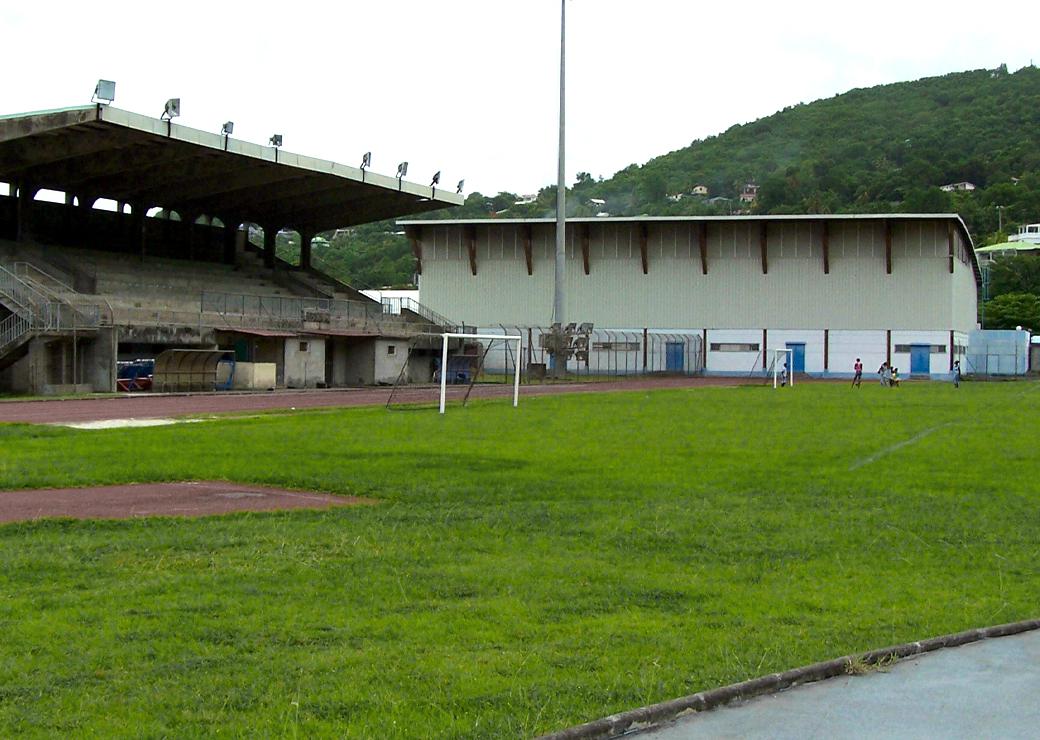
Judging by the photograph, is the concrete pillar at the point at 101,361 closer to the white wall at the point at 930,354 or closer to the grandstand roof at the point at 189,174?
the grandstand roof at the point at 189,174

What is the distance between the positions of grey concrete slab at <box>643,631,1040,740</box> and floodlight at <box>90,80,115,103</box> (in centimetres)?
4323

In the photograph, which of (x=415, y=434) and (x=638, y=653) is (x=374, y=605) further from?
(x=415, y=434)

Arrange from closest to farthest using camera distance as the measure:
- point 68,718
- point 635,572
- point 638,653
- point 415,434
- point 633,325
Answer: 1. point 68,718
2. point 638,653
3. point 635,572
4. point 415,434
5. point 633,325

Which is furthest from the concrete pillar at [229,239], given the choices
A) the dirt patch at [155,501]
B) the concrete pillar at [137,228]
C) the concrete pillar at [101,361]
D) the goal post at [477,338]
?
the dirt patch at [155,501]

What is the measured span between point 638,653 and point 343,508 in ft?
22.6

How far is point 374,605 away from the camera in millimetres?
8586

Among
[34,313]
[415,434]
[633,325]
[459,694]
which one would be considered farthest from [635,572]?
→ [633,325]

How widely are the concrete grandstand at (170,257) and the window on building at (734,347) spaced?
19603mm

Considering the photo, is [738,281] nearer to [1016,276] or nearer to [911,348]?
[911,348]

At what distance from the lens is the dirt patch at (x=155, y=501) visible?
13329 mm

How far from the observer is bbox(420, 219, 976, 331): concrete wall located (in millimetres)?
76000

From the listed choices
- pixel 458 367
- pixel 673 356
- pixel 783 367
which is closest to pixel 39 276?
pixel 458 367

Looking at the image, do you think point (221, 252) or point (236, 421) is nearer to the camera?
point (236, 421)

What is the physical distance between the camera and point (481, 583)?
9.37 metres
